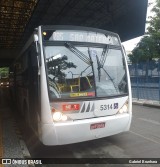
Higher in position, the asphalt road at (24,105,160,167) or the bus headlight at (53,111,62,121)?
the bus headlight at (53,111,62,121)

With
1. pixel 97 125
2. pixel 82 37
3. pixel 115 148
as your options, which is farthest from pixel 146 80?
pixel 97 125

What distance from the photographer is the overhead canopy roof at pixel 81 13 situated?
15.1 m

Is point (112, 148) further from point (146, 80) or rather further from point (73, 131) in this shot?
point (146, 80)

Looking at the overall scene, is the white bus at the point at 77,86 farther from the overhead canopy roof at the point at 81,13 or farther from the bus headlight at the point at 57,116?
the overhead canopy roof at the point at 81,13

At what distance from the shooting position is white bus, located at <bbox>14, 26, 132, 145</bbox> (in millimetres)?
5805

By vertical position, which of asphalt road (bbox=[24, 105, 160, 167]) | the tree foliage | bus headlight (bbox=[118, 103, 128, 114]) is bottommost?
asphalt road (bbox=[24, 105, 160, 167])

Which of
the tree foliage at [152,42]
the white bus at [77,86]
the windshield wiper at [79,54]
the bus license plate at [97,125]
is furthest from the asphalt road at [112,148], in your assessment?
the tree foliage at [152,42]

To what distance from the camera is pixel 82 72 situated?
627 cm

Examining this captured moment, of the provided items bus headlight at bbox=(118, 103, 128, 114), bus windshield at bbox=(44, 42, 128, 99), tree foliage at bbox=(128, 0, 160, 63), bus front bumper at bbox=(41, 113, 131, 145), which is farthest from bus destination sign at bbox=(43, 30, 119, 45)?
tree foliage at bbox=(128, 0, 160, 63)

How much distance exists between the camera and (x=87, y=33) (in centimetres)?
673

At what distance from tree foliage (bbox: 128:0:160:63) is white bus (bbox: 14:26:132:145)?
90.6 ft

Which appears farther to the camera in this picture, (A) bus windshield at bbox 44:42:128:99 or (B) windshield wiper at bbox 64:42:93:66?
(B) windshield wiper at bbox 64:42:93:66

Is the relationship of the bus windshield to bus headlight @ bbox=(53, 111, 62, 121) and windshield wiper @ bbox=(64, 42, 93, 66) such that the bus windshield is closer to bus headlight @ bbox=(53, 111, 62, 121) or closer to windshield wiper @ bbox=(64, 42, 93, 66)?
windshield wiper @ bbox=(64, 42, 93, 66)

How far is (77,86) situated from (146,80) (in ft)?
31.7
